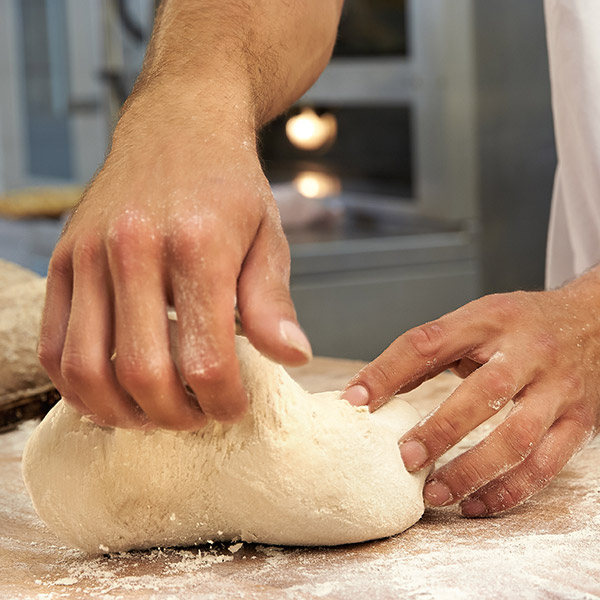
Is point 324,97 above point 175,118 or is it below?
above

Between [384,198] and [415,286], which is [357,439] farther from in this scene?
[384,198]

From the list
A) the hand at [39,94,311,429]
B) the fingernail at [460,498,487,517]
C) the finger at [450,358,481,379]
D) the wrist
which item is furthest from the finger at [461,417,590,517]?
the wrist

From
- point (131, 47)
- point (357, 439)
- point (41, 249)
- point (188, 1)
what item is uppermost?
point (131, 47)

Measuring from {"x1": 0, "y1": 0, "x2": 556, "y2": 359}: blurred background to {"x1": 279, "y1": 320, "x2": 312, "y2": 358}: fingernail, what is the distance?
1828 mm

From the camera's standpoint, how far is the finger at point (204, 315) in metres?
0.76

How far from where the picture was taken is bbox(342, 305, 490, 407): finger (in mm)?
1075

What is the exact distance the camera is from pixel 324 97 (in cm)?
313

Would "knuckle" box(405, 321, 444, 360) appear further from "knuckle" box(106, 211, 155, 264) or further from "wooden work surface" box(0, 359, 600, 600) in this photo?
"knuckle" box(106, 211, 155, 264)

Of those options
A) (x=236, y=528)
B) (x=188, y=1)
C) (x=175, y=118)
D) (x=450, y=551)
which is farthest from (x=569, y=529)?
(x=188, y=1)

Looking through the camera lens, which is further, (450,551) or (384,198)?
(384,198)

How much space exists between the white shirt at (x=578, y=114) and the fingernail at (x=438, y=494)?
73 cm

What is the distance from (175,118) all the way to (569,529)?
619 mm

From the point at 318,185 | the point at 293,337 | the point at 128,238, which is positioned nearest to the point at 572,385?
the point at 293,337

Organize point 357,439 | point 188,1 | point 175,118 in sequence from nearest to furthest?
point 175,118, point 357,439, point 188,1
